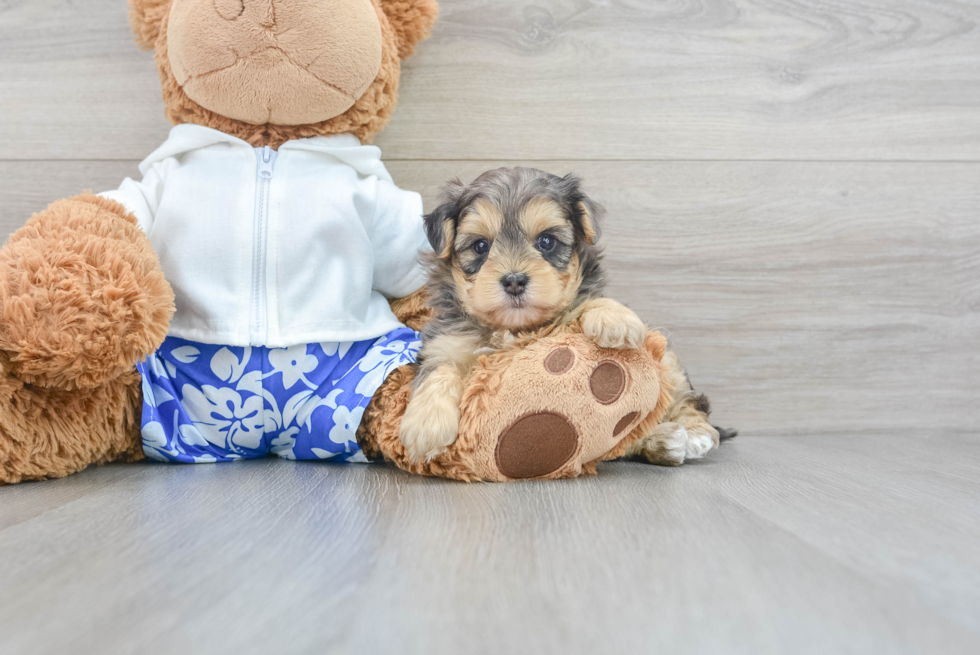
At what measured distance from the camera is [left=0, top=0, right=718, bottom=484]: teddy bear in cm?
136

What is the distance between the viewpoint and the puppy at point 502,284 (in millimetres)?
1366

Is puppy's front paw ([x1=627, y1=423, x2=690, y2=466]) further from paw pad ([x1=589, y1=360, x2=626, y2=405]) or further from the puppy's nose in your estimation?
the puppy's nose

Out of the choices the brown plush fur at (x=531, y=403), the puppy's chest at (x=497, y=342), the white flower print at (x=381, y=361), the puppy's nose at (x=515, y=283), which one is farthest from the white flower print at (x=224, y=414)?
the puppy's nose at (x=515, y=283)

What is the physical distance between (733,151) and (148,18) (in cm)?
165

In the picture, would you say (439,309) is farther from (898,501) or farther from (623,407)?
(898,501)

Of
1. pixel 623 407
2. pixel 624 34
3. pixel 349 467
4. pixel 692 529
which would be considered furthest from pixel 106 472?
pixel 624 34

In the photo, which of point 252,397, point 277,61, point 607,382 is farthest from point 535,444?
point 277,61

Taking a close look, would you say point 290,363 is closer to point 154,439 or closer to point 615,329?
point 154,439

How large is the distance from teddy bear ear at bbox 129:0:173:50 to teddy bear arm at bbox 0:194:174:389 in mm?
530

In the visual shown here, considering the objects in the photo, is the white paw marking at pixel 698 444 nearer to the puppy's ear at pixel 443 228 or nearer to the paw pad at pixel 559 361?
the paw pad at pixel 559 361

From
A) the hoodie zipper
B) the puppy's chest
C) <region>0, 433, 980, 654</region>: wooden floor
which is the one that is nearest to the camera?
<region>0, 433, 980, 654</region>: wooden floor

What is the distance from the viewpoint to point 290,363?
1.60 meters

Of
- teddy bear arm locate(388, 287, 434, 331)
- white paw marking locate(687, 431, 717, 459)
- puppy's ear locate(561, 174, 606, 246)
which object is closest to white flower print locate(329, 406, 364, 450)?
teddy bear arm locate(388, 287, 434, 331)

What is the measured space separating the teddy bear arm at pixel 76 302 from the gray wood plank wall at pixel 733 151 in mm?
706
